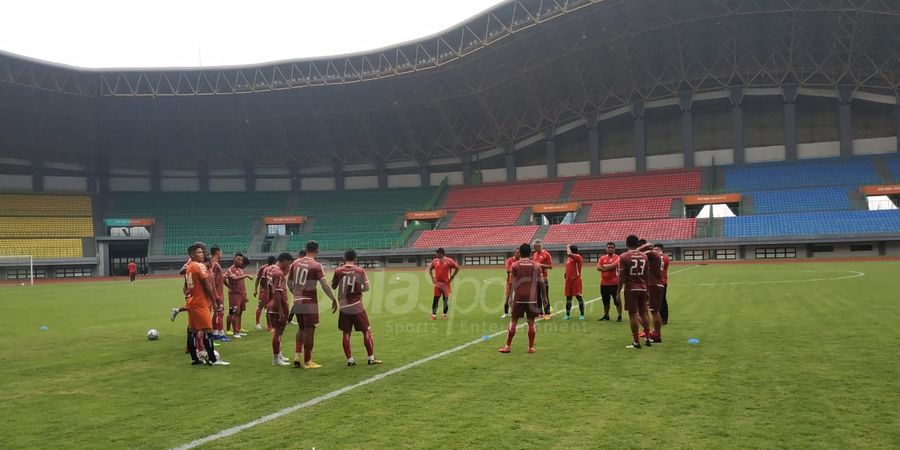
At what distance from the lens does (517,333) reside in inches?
543

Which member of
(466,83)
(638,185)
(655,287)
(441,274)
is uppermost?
(466,83)

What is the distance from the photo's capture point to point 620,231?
55.7 meters

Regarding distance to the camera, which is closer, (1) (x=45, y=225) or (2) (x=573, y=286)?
(2) (x=573, y=286)

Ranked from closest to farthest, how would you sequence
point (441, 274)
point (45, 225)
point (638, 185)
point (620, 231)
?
1. point (441, 274)
2. point (620, 231)
3. point (45, 225)
4. point (638, 185)

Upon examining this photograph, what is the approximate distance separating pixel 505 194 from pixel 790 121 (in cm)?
2976

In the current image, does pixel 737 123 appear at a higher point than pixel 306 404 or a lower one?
higher

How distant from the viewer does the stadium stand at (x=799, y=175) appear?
5459 cm

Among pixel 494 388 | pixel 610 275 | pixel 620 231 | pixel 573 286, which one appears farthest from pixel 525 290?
pixel 620 231

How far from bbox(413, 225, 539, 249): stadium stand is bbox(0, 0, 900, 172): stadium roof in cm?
1186

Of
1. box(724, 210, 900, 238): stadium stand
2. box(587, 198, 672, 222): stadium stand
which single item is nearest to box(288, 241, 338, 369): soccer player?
box(724, 210, 900, 238): stadium stand

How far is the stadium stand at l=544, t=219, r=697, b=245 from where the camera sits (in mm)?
53719

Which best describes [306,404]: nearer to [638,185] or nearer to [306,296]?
[306,296]

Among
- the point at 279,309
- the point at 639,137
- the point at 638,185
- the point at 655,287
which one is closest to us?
the point at 279,309

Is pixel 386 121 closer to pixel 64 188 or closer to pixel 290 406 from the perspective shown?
pixel 64 188
